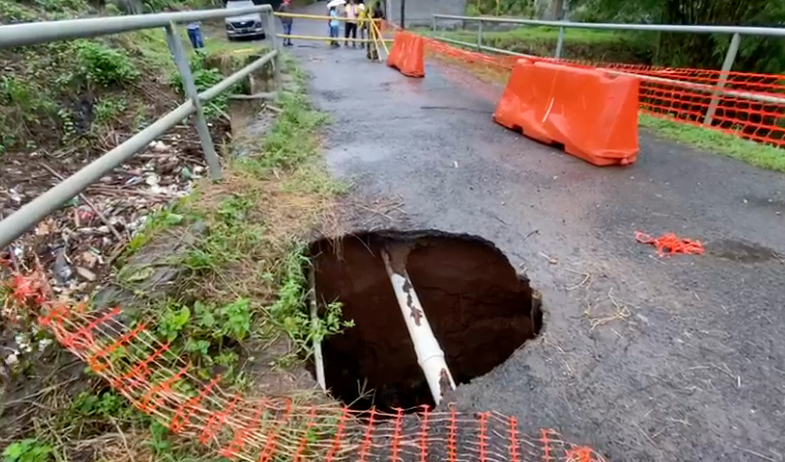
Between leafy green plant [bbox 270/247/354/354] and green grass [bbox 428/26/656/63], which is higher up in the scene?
leafy green plant [bbox 270/247/354/354]

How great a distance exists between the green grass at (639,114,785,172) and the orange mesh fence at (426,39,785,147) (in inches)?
10.3

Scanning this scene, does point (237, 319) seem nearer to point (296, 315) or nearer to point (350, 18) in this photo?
point (296, 315)

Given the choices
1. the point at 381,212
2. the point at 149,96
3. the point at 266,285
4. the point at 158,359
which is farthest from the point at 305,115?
the point at 158,359

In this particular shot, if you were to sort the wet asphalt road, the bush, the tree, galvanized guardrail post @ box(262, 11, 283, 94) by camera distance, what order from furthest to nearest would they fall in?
the tree < galvanized guardrail post @ box(262, 11, 283, 94) < the bush < the wet asphalt road

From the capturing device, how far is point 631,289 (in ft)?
8.07

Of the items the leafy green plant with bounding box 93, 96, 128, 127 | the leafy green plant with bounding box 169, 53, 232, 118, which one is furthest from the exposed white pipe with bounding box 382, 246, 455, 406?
the leafy green plant with bounding box 93, 96, 128, 127

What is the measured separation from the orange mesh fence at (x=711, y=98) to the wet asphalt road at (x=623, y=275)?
3.10 feet

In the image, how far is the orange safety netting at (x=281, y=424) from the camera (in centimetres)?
163

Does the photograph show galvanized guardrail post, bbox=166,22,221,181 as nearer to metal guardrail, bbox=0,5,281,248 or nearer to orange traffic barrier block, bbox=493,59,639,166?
metal guardrail, bbox=0,5,281,248

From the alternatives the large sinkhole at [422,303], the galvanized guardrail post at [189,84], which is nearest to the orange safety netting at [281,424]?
the large sinkhole at [422,303]

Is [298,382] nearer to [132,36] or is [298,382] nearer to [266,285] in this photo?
[266,285]

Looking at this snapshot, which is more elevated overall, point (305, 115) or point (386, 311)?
point (305, 115)

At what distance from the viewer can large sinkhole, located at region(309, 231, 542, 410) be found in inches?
122

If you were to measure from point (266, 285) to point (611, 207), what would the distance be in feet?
7.84
